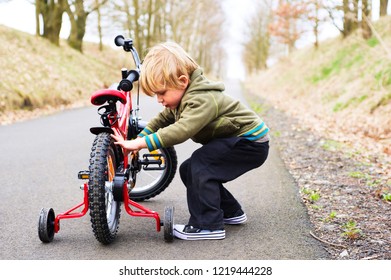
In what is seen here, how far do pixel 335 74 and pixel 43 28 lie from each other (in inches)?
548

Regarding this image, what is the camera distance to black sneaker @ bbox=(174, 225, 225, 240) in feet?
10.6

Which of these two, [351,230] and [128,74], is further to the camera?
[128,74]

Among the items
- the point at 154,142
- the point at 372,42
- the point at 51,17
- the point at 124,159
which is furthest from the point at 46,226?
the point at 51,17

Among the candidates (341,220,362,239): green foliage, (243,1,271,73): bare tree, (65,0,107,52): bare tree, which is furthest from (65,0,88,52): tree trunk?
(341,220,362,239): green foliage

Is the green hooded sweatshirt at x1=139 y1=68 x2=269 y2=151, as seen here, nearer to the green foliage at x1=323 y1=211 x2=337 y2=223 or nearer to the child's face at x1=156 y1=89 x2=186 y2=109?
the child's face at x1=156 y1=89 x2=186 y2=109

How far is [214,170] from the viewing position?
10.8 feet

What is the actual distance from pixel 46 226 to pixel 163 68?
1.34 metres

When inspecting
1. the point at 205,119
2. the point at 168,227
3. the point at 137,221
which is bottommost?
the point at 137,221

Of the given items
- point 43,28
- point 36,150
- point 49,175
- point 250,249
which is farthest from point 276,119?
point 43,28

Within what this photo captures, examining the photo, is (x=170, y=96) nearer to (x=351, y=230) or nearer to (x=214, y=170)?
(x=214, y=170)

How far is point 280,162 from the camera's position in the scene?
6.17 metres

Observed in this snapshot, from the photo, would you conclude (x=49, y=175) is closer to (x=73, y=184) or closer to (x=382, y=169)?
(x=73, y=184)

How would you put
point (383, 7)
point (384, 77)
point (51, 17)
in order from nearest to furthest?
point (384, 77) → point (383, 7) → point (51, 17)

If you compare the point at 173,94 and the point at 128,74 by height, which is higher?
the point at 128,74
